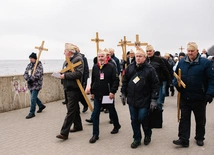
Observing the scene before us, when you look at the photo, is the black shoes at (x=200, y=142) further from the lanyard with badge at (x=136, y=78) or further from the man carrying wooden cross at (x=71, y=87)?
the man carrying wooden cross at (x=71, y=87)

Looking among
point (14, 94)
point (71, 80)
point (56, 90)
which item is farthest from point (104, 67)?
point (56, 90)

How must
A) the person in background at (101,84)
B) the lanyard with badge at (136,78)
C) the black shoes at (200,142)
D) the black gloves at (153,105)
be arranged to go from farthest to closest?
the person in background at (101,84) → the black shoes at (200,142) → the lanyard with badge at (136,78) → the black gloves at (153,105)

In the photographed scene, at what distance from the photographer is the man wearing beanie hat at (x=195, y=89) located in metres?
4.35

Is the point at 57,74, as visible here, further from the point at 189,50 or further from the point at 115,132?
the point at 189,50

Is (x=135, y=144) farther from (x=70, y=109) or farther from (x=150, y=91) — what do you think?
(x=70, y=109)

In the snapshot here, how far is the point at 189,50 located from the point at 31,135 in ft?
12.5

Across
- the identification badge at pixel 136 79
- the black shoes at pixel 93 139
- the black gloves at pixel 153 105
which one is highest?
the identification badge at pixel 136 79

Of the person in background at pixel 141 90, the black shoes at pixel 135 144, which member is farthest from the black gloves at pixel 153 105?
the black shoes at pixel 135 144

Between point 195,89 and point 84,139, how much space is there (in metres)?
2.41

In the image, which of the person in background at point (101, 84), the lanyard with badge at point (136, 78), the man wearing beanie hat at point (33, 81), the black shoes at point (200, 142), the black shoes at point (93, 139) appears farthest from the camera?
the man wearing beanie hat at point (33, 81)

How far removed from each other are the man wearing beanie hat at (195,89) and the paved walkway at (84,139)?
0.33 meters

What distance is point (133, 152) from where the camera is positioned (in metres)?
4.41

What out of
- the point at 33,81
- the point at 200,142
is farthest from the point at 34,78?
the point at 200,142

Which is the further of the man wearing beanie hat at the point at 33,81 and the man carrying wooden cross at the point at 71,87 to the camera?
the man wearing beanie hat at the point at 33,81
